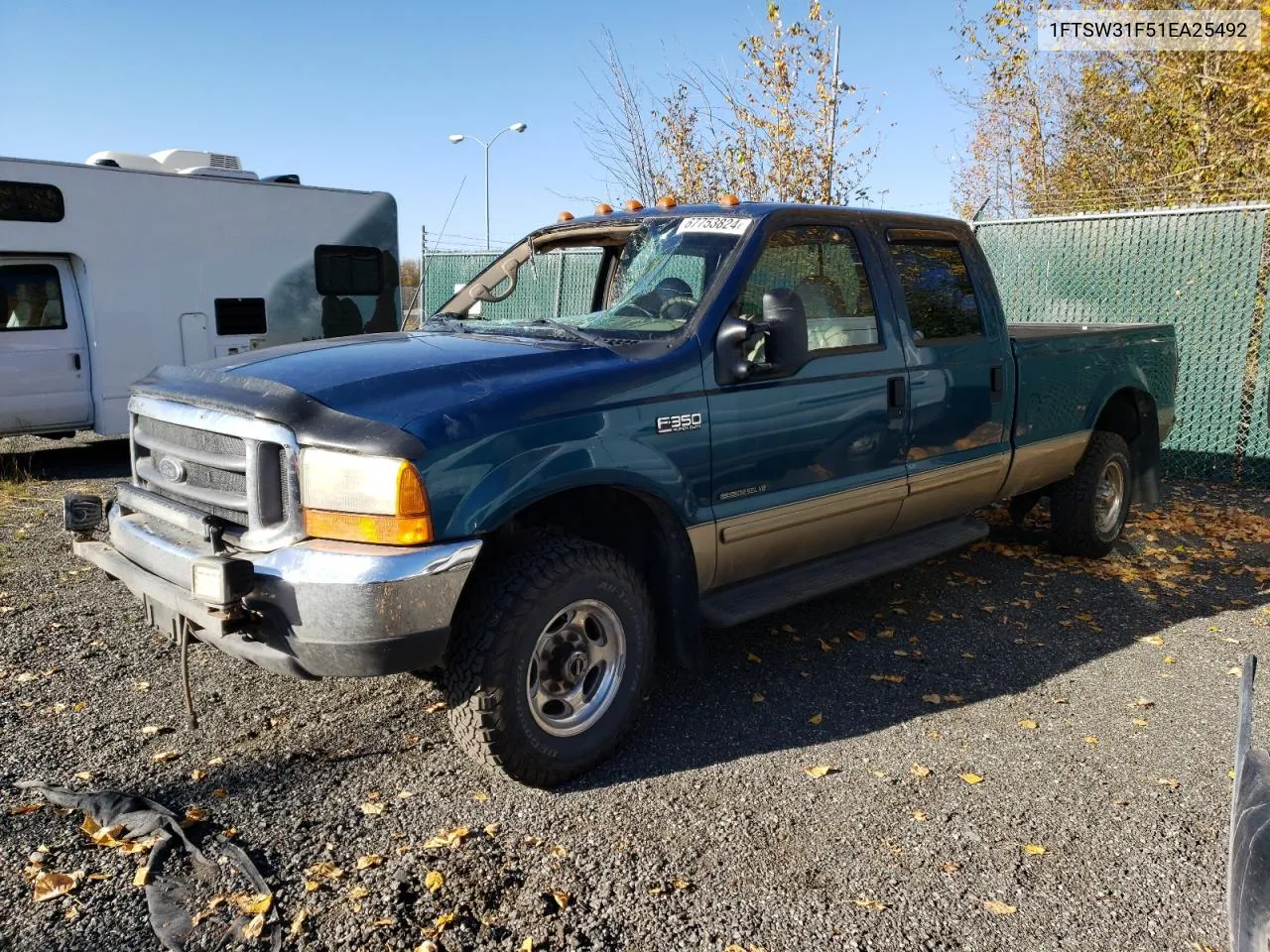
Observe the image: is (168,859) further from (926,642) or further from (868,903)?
(926,642)

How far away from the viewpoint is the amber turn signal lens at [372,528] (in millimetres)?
2857

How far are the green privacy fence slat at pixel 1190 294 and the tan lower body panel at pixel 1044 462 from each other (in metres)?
3.50

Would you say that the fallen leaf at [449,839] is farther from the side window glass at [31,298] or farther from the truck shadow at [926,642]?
the side window glass at [31,298]

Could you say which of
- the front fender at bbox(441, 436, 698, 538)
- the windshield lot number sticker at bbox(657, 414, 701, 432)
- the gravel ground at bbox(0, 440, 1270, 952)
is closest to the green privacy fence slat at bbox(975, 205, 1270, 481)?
the gravel ground at bbox(0, 440, 1270, 952)

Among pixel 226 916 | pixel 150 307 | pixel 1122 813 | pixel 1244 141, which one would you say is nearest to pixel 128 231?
pixel 150 307

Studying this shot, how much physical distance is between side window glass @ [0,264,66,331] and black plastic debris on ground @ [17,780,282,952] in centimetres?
720

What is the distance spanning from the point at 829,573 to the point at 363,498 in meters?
2.27

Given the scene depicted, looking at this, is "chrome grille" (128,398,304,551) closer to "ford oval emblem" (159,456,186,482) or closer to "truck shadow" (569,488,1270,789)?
"ford oval emblem" (159,456,186,482)

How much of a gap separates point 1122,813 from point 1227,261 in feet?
23.4

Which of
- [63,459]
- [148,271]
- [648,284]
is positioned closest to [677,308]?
[648,284]

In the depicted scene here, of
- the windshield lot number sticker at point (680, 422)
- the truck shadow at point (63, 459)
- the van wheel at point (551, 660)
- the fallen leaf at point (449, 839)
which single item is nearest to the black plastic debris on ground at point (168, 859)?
the fallen leaf at point (449, 839)

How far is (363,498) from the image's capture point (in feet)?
9.37

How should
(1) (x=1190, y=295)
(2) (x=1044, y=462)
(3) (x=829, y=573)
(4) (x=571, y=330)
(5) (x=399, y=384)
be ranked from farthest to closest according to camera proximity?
1. (1) (x=1190, y=295)
2. (2) (x=1044, y=462)
3. (3) (x=829, y=573)
4. (4) (x=571, y=330)
5. (5) (x=399, y=384)

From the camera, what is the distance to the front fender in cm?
299
